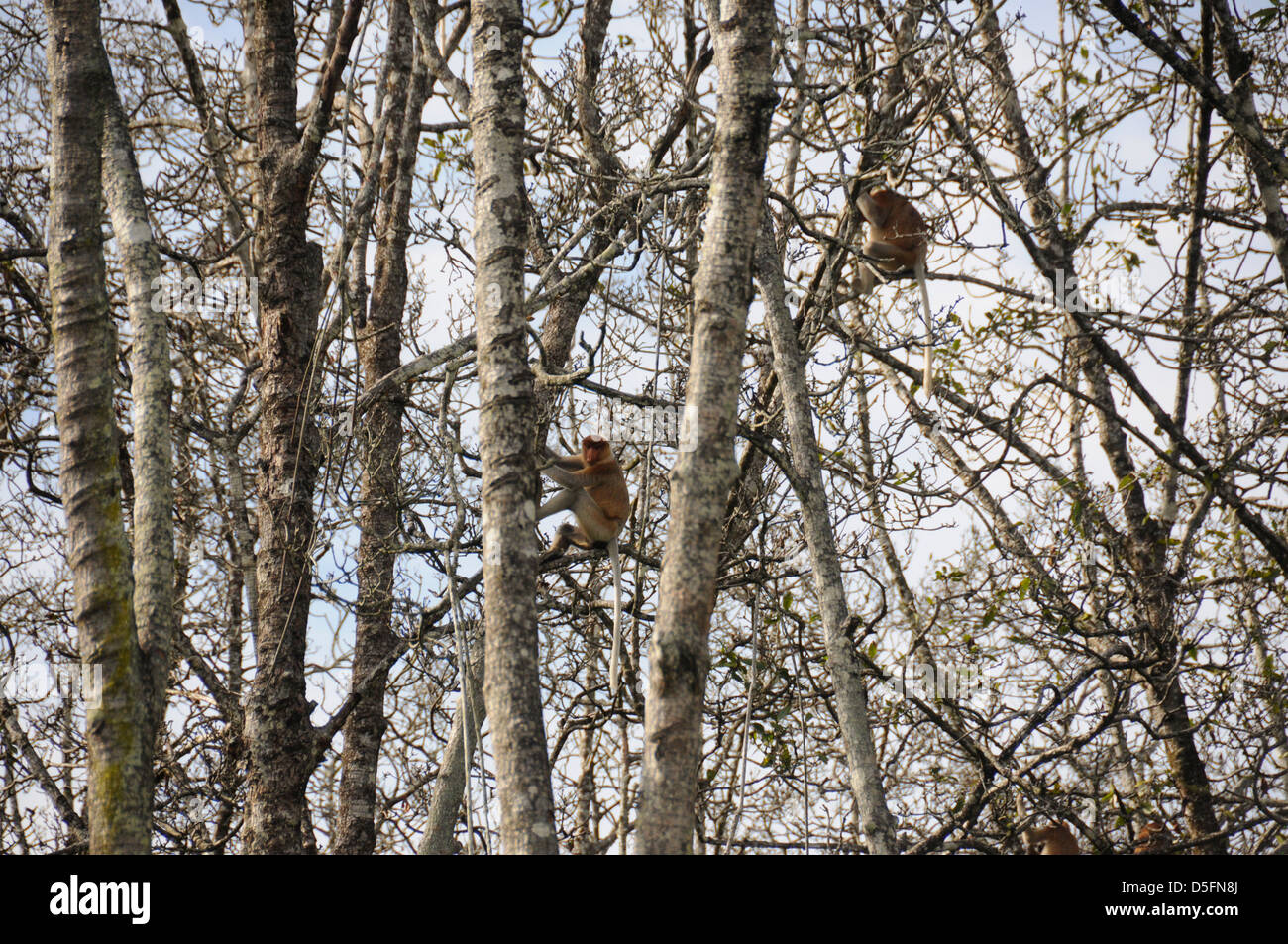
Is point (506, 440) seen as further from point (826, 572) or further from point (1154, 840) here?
point (1154, 840)

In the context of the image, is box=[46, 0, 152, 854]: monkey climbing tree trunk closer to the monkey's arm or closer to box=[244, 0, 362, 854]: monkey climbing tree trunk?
box=[244, 0, 362, 854]: monkey climbing tree trunk

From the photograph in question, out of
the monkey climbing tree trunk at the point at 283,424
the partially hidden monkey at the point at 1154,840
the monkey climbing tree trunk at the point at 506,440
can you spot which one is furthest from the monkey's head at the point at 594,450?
the partially hidden monkey at the point at 1154,840

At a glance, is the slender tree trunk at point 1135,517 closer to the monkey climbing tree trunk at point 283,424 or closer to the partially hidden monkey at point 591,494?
the partially hidden monkey at point 591,494

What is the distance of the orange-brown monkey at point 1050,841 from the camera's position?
7.59 m

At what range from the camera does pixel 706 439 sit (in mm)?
2678

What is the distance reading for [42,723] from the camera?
22.8 feet

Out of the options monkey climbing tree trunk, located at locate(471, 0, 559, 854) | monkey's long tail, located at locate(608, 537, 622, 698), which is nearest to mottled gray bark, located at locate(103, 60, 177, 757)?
monkey climbing tree trunk, located at locate(471, 0, 559, 854)

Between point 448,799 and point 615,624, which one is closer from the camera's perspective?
point 615,624

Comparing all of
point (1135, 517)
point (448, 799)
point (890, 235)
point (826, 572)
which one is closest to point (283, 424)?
point (448, 799)

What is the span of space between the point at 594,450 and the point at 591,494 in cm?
24

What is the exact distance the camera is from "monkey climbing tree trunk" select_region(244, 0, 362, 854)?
500 cm

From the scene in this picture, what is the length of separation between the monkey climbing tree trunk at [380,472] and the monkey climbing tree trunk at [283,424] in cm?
37
